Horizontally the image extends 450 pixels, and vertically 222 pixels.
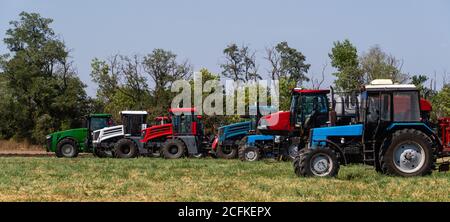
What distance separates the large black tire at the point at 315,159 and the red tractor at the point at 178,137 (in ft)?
50.3

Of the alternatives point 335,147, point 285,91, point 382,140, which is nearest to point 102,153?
point 335,147

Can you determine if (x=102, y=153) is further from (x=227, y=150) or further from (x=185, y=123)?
(x=227, y=150)

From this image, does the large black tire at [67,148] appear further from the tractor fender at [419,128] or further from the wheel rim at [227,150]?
the tractor fender at [419,128]

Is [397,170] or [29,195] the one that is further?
[397,170]

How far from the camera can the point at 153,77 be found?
192ft

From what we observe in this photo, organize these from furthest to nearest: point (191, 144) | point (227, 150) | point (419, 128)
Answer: point (191, 144) < point (227, 150) < point (419, 128)

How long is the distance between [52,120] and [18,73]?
4.50 metres

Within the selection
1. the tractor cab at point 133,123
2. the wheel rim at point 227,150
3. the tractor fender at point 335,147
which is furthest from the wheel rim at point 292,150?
the tractor cab at point 133,123

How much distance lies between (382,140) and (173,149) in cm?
1626

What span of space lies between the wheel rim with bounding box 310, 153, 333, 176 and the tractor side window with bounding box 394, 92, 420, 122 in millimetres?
1914

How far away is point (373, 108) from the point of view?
15766 mm

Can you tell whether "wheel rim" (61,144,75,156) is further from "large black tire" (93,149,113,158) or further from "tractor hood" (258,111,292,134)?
"tractor hood" (258,111,292,134)
